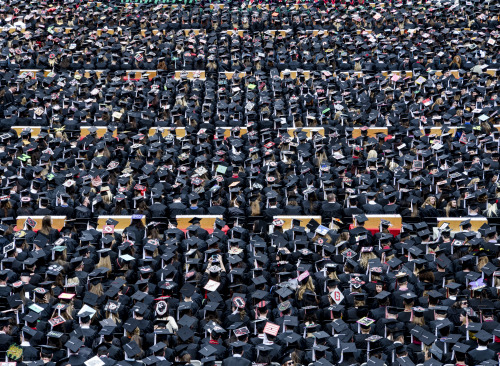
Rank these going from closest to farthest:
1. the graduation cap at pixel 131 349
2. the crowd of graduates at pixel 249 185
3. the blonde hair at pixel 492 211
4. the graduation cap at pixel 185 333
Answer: the graduation cap at pixel 131 349, the graduation cap at pixel 185 333, the crowd of graduates at pixel 249 185, the blonde hair at pixel 492 211

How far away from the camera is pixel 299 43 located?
22969mm

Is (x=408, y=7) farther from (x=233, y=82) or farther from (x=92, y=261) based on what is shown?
(x=92, y=261)

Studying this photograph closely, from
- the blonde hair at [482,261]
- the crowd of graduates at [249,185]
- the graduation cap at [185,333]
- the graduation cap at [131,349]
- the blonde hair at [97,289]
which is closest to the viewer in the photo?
the graduation cap at [131,349]

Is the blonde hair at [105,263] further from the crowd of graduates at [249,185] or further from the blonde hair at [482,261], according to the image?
the blonde hair at [482,261]

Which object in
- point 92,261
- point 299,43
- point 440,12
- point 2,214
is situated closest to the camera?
point 92,261

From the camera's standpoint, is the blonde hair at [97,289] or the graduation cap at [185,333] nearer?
the graduation cap at [185,333]

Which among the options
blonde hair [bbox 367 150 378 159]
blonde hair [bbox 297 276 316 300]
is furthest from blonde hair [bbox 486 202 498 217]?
blonde hair [bbox 297 276 316 300]

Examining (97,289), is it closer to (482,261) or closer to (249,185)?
(249,185)

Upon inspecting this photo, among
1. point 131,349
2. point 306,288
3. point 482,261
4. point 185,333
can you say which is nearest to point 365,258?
point 306,288

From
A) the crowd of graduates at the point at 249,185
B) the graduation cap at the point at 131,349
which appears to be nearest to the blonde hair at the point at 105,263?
the crowd of graduates at the point at 249,185

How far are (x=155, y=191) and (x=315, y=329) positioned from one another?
16.4 ft

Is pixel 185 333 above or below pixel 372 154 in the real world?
above

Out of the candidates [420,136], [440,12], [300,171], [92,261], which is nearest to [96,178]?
[92,261]

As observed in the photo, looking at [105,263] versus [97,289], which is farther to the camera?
[105,263]
